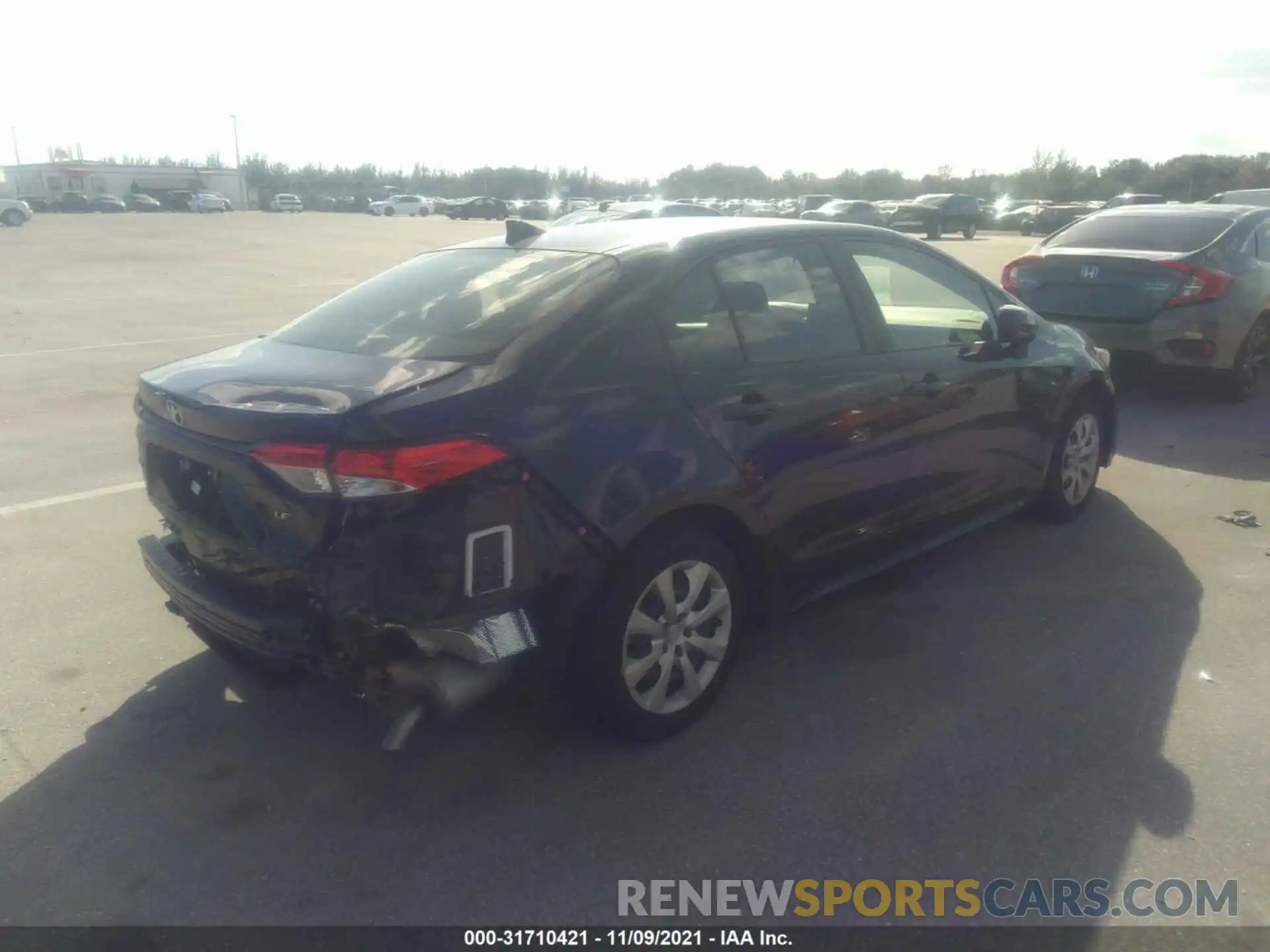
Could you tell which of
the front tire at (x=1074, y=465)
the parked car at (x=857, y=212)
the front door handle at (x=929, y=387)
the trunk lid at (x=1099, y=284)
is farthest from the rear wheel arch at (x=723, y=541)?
the parked car at (x=857, y=212)

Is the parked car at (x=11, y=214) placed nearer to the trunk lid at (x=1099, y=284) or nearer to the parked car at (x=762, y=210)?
the parked car at (x=762, y=210)

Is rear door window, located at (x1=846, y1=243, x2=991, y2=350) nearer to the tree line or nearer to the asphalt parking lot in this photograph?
the asphalt parking lot

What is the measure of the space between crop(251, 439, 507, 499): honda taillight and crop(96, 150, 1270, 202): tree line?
52.5 meters

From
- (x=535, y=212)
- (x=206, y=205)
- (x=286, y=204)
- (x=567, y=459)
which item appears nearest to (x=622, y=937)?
(x=567, y=459)

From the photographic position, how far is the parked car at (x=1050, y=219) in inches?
1602

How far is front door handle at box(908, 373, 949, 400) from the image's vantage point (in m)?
4.46

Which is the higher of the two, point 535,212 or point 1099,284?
point 1099,284

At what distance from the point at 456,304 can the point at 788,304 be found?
1246 mm

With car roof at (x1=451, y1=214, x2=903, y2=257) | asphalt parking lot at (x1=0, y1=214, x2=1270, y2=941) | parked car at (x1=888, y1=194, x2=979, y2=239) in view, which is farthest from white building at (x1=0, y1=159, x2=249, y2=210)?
asphalt parking lot at (x1=0, y1=214, x2=1270, y2=941)

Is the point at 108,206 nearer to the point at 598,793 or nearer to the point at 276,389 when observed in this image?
the point at 276,389

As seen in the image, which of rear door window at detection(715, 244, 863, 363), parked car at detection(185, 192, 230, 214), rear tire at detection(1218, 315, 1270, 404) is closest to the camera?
rear door window at detection(715, 244, 863, 363)

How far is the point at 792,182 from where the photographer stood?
87500 millimetres

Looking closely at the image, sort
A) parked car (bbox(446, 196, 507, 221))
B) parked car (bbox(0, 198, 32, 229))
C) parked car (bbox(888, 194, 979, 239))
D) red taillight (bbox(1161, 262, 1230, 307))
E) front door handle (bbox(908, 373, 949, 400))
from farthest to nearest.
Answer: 1. parked car (bbox(446, 196, 507, 221))
2. parked car (bbox(0, 198, 32, 229))
3. parked car (bbox(888, 194, 979, 239))
4. red taillight (bbox(1161, 262, 1230, 307))
5. front door handle (bbox(908, 373, 949, 400))

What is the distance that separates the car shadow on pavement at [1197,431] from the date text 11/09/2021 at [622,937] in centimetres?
539
